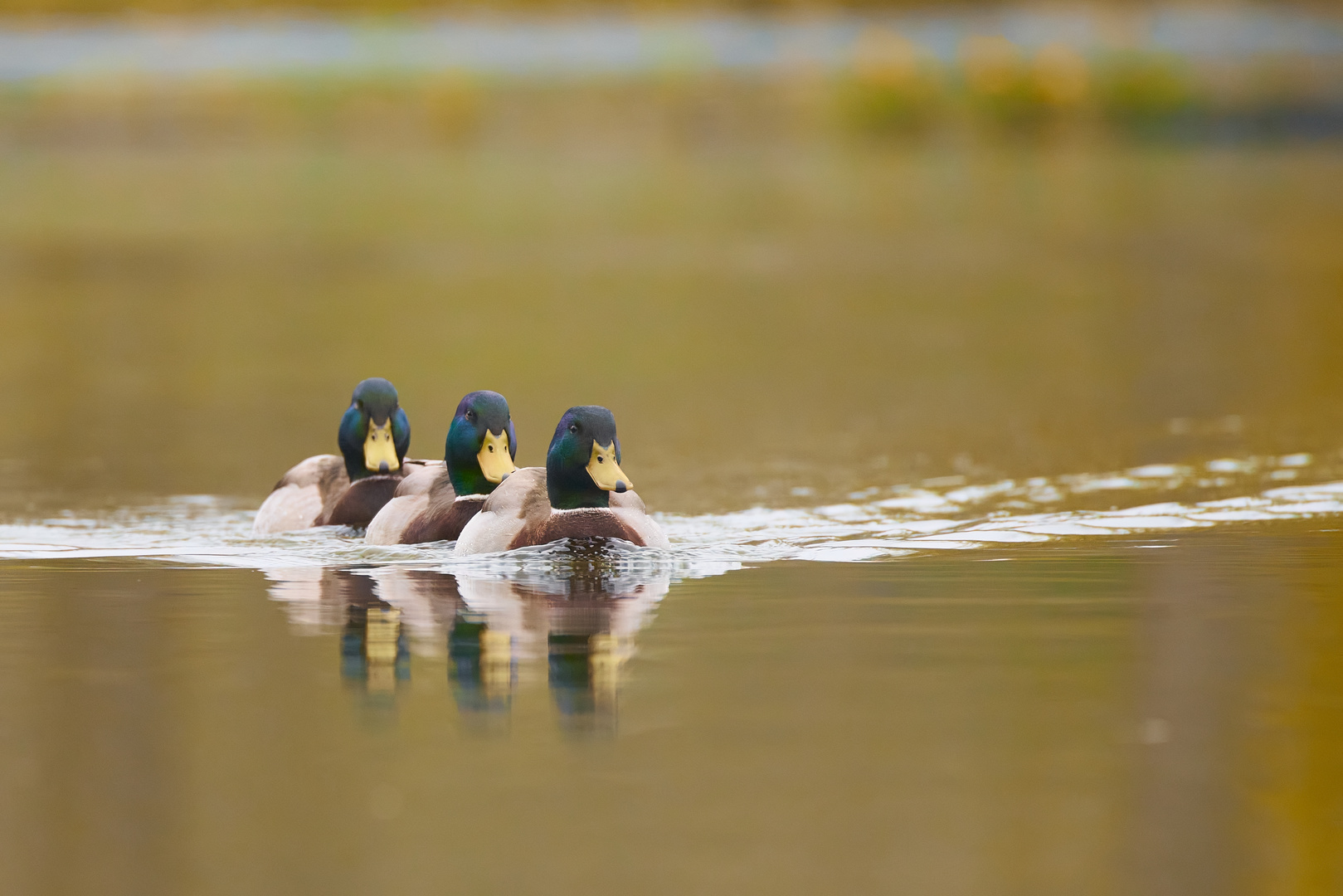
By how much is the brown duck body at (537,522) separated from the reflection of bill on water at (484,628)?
173mm

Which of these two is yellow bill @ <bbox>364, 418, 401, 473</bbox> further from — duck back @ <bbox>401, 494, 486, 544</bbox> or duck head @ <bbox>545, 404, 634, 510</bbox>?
duck head @ <bbox>545, 404, 634, 510</bbox>

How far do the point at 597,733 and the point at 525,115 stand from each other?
69.0m

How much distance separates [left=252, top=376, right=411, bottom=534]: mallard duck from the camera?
11.5 meters

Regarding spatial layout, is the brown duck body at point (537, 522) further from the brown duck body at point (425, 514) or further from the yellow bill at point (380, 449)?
the yellow bill at point (380, 449)

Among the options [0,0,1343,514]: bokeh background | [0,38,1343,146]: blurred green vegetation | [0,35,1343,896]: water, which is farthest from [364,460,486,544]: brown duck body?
[0,38,1343,146]: blurred green vegetation

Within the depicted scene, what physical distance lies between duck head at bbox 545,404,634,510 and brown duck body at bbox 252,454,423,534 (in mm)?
1809

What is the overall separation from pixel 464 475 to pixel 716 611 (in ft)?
7.12

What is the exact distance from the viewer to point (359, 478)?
38.8 ft

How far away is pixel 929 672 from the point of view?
7.68 meters

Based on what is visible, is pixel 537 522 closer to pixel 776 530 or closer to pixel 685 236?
pixel 776 530

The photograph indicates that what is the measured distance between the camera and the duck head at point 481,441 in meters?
10.6

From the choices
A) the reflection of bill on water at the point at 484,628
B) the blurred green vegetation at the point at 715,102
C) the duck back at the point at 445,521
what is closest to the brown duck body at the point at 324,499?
the duck back at the point at 445,521

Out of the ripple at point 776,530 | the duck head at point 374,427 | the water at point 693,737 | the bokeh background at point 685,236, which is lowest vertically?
the water at point 693,737

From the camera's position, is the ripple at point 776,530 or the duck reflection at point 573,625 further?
the ripple at point 776,530
